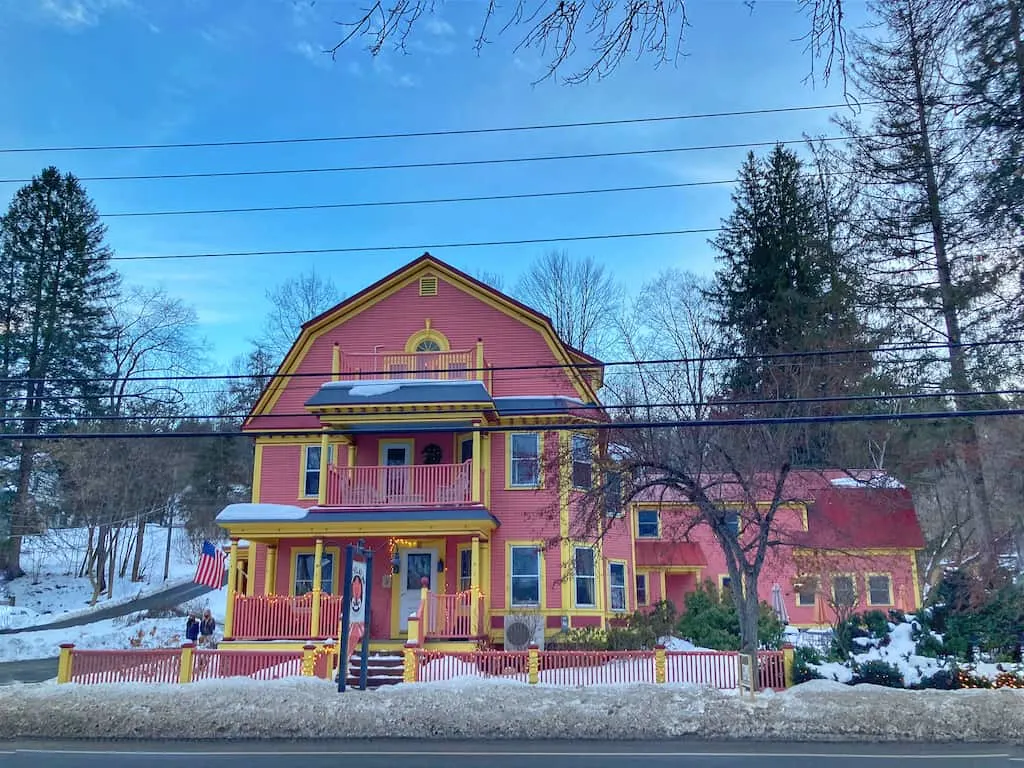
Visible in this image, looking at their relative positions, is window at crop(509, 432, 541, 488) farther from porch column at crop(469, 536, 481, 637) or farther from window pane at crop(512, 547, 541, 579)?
porch column at crop(469, 536, 481, 637)

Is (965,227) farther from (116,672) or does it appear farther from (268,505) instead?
(116,672)

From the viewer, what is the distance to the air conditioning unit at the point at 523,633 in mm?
19634

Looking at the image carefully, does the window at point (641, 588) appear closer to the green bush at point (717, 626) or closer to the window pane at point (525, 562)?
the green bush at point (717, 626)

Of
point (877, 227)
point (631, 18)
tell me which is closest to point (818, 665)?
point (631, 18)

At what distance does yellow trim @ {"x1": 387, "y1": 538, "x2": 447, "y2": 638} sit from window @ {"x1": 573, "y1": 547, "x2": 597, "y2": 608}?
3623 mm

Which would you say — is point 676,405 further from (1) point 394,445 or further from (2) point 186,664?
(2) point 186,664

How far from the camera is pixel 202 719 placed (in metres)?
12.0

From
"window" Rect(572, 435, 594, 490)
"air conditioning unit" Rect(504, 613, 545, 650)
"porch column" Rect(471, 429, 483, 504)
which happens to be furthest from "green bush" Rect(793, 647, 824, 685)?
"porch column" Rect(471, 429, 483, 504)

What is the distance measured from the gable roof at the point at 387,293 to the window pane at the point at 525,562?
502 cm

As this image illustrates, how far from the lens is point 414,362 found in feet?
74.4

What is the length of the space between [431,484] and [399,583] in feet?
9.79

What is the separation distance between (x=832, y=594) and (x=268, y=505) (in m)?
16.9

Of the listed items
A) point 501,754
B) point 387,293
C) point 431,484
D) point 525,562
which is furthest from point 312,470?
point 501,754

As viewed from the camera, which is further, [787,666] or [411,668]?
[411,668]
